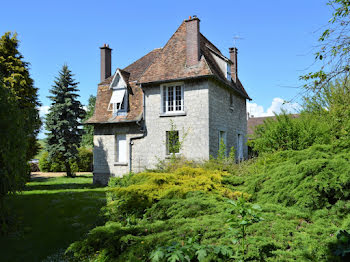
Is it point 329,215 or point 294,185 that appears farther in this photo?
point 294,185

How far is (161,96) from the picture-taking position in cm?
1684

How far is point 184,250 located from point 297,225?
6.53 feet

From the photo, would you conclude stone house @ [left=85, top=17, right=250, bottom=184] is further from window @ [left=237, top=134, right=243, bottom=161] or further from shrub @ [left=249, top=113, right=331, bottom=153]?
shrub @ [left=249, top=113, right=331, bottom=153]

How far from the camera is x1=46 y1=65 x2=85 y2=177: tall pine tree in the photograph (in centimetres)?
2469

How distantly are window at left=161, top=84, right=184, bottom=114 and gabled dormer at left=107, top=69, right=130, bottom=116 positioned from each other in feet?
9.33

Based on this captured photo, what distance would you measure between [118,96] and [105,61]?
13.4 feet

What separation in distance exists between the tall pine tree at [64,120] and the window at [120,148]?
7.31m

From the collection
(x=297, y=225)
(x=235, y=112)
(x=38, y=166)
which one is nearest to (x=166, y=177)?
(x=297, y=225)

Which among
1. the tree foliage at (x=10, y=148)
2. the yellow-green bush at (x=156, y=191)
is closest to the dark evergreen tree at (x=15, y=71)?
the tree foliage at (x=10, y=148)

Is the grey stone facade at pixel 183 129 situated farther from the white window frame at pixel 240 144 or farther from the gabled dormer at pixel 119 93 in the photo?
the gabled dormer at pixel 119 93

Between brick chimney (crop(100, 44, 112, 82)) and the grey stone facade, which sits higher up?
brick chimney (crop(100, 44, 112, 82))

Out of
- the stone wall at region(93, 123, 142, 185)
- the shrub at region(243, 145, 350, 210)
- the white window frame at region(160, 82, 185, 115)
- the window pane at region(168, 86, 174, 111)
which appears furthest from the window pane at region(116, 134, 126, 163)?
the shrub at region(243, 145, 350, 210)

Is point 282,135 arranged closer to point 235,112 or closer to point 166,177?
point 166,177

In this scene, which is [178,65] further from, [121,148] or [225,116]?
[121,148]
